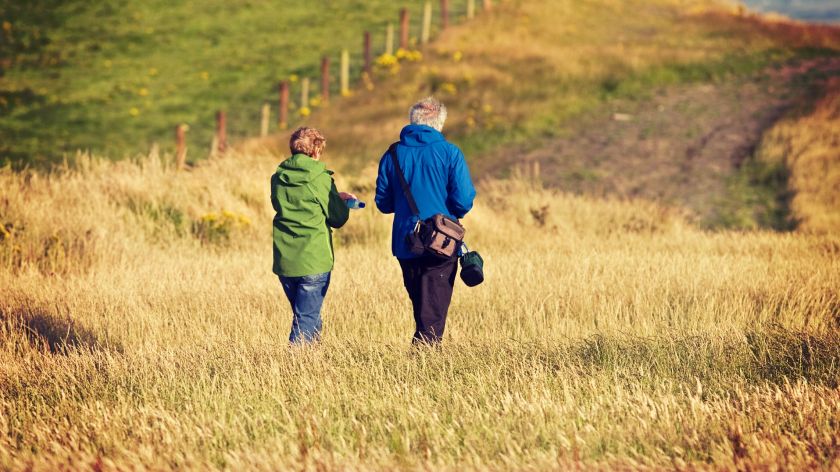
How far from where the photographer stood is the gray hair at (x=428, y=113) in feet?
18.4

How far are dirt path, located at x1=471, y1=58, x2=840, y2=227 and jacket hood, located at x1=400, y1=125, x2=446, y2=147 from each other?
10046 millimetres

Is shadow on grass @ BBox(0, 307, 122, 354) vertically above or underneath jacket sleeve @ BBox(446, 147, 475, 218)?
underneath

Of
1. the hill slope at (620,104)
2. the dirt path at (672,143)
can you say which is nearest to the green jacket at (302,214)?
the hill slope at (620,104)

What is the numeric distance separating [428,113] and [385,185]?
533 millimetres

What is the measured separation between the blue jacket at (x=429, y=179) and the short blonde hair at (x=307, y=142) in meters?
0.46

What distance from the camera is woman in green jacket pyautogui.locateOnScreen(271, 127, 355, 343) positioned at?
5.77 metres

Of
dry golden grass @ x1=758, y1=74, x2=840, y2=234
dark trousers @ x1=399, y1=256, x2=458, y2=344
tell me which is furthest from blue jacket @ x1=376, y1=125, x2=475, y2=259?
dry golden grass @ x1=758, y1=74, x2=840, y2=234

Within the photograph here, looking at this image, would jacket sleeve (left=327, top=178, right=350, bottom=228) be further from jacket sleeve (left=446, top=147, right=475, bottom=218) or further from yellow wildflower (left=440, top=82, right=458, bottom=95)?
yellow wildflower (left=440, top=82, right=458, bottom=95)

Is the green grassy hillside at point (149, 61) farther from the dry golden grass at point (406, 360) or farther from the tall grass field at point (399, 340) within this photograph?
the dry golden grass at point (406, 360)

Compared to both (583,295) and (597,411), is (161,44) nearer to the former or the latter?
(583,295)

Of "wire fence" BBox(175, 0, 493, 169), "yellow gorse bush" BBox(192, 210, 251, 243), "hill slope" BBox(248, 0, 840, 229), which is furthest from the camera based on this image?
"wire fence" BBox(175, 0, 493, 169)

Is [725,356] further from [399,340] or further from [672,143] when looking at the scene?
[672,143]

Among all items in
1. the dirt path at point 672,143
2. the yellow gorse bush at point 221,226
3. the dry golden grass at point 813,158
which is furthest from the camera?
the dirt path at point 672,143

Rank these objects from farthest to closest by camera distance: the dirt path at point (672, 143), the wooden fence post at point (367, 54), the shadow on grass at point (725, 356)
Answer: the wooden fence post at point (367, 54)
the dirt path at point (672, 143)
the shadow on grass at point (725, 356)
